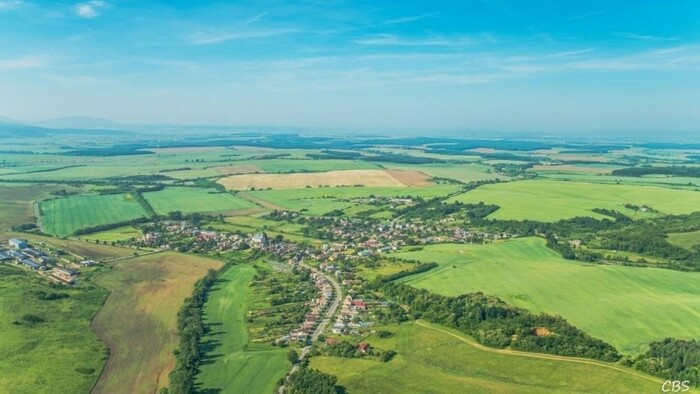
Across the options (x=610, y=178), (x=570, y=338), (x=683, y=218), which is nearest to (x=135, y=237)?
(x=570, y=338)

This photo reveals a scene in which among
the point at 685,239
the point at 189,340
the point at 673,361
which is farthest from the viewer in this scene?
the point at 685,239

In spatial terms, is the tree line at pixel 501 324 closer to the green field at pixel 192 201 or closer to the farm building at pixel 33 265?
the farm building at pixel 33 265

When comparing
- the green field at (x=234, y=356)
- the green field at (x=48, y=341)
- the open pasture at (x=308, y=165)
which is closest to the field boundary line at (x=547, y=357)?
the green field at (x=234, y=356)

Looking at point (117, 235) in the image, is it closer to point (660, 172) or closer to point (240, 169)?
point (240, 169)

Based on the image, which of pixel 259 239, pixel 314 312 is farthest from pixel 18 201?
pixel 314 312

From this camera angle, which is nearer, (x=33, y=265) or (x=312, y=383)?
(x=312, y=383)

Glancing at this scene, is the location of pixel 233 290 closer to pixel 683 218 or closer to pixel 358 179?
pixel 683 218

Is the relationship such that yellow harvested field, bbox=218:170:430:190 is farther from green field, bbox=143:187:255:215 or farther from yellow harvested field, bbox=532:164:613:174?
yellow harvested field, bbox=532:164:613:174
